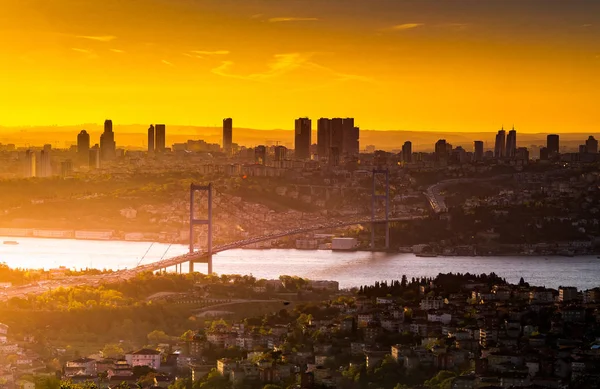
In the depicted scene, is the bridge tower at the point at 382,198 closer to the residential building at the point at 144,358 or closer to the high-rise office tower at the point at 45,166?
the high-rise office tower at the point at 45,166

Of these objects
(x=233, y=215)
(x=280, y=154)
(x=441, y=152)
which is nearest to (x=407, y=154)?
(x=441, y=152)

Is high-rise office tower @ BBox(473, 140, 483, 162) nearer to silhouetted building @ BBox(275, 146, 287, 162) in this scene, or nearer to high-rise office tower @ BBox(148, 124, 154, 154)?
silhouetted building @ BBox(275, 146, 287, 162)

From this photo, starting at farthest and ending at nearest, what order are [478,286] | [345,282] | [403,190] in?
[403,190] < [345,282] < [478,286]

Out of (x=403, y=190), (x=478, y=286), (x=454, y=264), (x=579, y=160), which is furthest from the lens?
(x=579, y=160)

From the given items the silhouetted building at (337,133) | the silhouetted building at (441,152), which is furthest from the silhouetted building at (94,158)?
the silhouetted building at (441,152)

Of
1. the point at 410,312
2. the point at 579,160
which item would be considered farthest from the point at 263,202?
the point at 410,312

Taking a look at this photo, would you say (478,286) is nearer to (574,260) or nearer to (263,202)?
(574,260)

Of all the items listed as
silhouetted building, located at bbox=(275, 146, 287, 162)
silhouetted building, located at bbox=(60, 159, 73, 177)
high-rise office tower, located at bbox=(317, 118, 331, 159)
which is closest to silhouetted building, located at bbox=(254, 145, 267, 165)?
silhouetted building, located at bbox=(275, 146, 287, 162)
